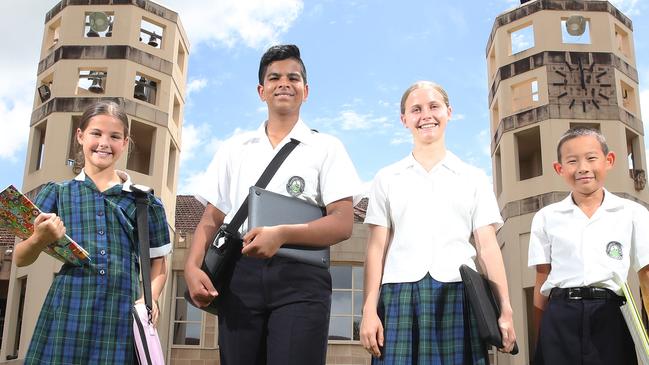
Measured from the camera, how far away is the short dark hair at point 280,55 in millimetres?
3652

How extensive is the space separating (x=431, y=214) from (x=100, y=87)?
18.8 meters

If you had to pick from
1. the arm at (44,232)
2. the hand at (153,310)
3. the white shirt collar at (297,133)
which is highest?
the white shirt collar at (297,133)

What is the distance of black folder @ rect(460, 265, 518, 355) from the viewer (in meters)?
3.13

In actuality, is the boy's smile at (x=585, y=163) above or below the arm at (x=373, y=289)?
above

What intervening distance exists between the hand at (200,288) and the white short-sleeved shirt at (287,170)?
0.95 ft

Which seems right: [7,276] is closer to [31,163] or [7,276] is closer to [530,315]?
[31,163]

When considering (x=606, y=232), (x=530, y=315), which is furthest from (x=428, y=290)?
(x=530, y=315)

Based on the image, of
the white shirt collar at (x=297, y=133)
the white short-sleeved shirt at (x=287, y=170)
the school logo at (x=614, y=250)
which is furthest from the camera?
the school logo at (x=614, y=250)

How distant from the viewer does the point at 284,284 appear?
10.3 feet

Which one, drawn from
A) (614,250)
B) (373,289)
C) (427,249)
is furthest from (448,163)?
(614,250)

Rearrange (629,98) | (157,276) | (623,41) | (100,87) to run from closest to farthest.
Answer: (157,276) → (100,87) → (629,98) → (623,41)

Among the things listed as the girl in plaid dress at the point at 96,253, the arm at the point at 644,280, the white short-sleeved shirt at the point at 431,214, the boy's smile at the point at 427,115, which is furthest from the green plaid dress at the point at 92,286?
the arm at the point at 644,280

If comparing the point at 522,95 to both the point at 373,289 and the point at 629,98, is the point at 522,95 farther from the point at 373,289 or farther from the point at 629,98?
the point at 373,289

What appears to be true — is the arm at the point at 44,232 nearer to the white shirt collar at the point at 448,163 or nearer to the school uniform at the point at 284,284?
the school uniform at the point at 284,284
